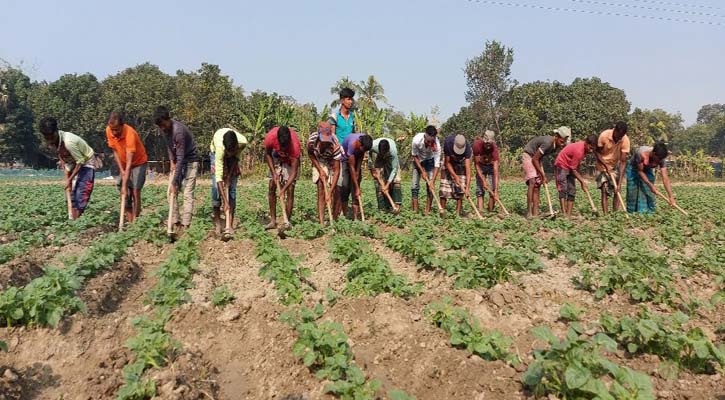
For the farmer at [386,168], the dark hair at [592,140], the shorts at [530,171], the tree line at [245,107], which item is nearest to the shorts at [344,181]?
the farmer at [386,168]

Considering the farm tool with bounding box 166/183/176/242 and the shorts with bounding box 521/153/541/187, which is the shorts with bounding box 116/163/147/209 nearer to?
the farm tool with bounding box 166/183/176/242

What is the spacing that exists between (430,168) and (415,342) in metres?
6.05

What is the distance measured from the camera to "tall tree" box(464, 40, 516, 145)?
33625 millimetres

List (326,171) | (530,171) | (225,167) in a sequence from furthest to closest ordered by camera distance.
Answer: (530,171)
(326,171)
(225,167)

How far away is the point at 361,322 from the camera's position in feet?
12.4

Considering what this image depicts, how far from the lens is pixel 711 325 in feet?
12.3

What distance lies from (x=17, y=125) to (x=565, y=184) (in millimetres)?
40012

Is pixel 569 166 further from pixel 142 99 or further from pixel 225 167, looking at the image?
pixel 142 99

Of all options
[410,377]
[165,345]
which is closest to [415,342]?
[410,377]

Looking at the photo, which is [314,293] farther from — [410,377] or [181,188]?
[181,188]

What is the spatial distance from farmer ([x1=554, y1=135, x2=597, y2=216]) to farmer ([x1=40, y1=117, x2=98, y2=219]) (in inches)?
288

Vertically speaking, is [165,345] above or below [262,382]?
above

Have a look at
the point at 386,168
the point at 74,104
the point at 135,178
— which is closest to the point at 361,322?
the point at 135,178

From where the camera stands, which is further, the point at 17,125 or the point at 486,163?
the point at 17,125
